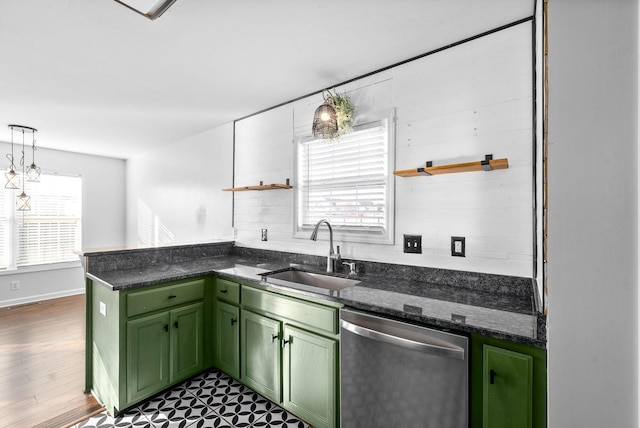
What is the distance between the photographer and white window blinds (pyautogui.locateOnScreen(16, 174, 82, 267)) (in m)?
4.78

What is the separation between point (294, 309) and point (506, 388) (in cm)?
117

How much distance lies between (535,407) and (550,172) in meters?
0.89

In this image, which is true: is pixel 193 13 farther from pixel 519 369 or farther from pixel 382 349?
pixel 519 369

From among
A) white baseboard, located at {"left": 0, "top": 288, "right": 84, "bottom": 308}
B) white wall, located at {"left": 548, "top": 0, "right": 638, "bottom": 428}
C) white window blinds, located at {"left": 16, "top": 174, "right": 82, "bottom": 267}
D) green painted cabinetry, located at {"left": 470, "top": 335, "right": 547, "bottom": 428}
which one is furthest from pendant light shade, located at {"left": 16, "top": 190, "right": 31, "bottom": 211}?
white wall, located at {"left": 548, "top": 0, "right": 638, "bottom": 428}

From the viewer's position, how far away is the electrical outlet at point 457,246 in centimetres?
196

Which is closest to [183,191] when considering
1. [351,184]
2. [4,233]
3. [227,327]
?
[227,327]

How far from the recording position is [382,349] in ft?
5.08

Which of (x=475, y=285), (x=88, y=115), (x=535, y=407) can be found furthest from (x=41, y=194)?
(x=535, y=407)

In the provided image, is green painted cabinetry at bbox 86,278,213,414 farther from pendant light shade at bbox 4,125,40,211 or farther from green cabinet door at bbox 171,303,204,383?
pendant light shade at bbox 4,125,40,211

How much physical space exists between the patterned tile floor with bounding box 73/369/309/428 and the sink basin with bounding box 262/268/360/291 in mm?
883

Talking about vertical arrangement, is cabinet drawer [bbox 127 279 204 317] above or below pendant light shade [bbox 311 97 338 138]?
below

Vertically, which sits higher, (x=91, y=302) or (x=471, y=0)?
(x=471, y=0)

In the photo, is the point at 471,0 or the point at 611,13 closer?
the point at 611,13

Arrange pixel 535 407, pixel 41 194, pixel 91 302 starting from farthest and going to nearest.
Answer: pixel 41 194 < pixel 91 302 < pixel 535 407
